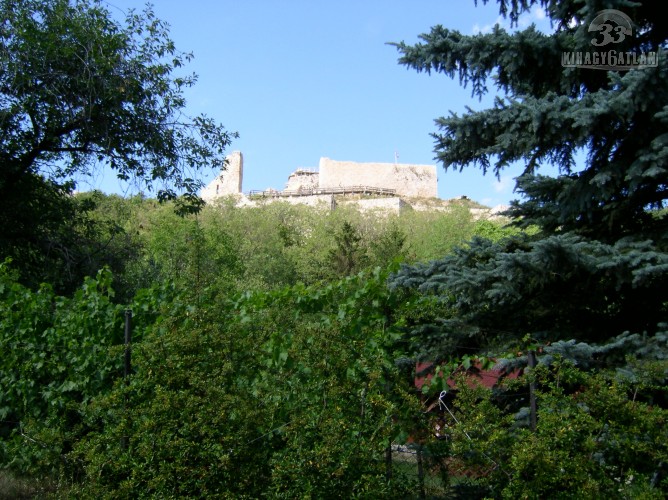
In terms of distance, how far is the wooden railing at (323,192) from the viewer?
7763 centimetres

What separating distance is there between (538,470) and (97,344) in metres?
4.69

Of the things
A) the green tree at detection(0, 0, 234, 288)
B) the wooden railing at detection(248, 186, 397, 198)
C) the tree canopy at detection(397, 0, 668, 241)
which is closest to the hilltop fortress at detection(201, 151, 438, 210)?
the wooden railing at detection(248, 186, 397, 198)

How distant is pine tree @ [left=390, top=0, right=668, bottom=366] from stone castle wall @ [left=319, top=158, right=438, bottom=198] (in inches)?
3006

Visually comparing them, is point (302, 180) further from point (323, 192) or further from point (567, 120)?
point (567, 120)

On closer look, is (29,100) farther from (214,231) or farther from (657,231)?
(214,231)

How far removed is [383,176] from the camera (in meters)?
83.8

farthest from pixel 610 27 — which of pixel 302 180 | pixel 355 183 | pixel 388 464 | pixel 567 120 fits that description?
pixel 302 180

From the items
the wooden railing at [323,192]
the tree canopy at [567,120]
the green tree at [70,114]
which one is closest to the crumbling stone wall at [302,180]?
the wooden railing at [323,192]

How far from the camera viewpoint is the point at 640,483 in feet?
13.2

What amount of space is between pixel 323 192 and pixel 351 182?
245 inches

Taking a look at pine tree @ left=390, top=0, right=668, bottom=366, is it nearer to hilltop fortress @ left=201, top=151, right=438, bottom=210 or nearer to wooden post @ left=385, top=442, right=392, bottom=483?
wooden post @ left=385, top=442, right=392, bottom=483

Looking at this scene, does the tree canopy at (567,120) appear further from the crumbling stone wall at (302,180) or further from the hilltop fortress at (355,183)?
the crumbling stone wall at (302,180)

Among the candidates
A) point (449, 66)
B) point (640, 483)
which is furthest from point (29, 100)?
point (640, 483)

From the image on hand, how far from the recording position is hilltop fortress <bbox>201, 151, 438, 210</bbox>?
79.6 m
